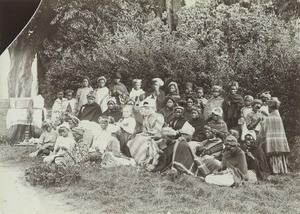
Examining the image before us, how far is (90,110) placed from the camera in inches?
172

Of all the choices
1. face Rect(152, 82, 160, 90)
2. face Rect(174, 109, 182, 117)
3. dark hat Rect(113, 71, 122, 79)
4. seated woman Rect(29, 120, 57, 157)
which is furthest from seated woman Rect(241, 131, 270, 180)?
seated woman Rect(29, 120, 57, 157)

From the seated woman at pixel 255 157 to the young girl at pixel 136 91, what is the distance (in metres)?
1.02

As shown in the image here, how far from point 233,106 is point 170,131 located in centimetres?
59

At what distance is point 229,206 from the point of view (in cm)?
397

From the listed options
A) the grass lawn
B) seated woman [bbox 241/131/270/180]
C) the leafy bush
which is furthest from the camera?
the leafy bush

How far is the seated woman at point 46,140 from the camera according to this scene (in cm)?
433

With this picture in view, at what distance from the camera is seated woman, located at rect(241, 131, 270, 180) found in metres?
4.08

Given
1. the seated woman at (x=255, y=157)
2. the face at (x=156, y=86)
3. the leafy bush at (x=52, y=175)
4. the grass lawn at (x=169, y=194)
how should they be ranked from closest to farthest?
the grass lawn at (x=169, y=194)
the seated woman at (x=255, y=157)
the leafy bush at (x=52, y=175)
the face at (x=156, y=86)

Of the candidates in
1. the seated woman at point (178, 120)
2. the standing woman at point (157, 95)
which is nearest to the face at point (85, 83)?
the standing woman at point (157, 95)

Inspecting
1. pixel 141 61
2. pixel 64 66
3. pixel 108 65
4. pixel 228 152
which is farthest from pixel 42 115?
pixel 228 152

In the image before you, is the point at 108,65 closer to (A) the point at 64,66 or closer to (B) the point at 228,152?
(A) the point at 64,66

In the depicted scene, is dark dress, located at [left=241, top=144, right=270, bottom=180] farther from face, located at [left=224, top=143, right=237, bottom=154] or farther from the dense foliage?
the dense foliage

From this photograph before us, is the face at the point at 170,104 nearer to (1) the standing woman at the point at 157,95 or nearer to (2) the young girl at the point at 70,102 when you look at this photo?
(1) the standing woman at the point at 157,95

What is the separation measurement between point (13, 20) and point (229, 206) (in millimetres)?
2498
